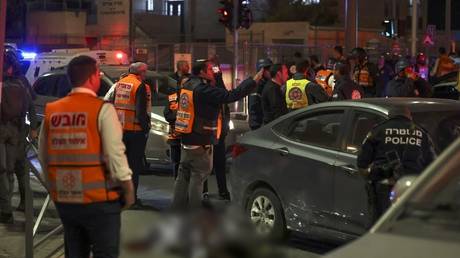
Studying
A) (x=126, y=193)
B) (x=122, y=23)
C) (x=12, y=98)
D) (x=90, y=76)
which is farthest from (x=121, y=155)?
(x=122, y=23)

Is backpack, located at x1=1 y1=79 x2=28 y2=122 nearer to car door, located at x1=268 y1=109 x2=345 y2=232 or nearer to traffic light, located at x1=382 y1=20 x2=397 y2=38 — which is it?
car door, located at x1=268 y1=109 x2=345 y2=232

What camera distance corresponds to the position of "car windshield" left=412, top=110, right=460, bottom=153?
21.9 ft

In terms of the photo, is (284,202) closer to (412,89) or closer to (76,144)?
(76,144)

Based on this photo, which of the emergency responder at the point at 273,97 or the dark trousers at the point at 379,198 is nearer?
the dark trousers at the point at 379,198

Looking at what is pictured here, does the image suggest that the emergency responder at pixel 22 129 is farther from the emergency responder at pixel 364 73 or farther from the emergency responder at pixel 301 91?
the emergency responder at pixel 364 73

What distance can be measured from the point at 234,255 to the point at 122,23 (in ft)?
95.5

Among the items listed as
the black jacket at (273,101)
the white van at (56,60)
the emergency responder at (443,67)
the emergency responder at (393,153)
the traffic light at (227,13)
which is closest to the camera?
the emergency responder at (393,153)

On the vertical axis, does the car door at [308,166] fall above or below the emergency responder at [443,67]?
below

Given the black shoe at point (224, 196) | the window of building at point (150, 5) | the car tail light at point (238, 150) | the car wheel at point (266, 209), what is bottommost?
the black shoe at point (224, 196)

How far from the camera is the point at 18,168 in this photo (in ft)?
29.3

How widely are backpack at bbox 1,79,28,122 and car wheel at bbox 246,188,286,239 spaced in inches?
106

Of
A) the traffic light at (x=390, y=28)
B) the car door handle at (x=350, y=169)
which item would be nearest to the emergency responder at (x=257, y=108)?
the car door handle at (x=350, y=169)

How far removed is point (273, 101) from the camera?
10938 mm

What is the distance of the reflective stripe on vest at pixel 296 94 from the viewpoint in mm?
11391
